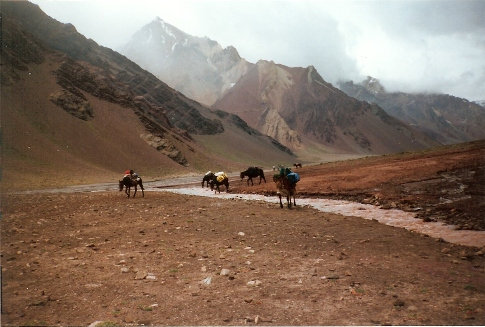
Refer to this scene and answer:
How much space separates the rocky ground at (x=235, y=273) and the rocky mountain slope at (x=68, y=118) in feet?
132

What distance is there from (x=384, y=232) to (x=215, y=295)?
773cm

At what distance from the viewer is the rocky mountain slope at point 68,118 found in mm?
58000

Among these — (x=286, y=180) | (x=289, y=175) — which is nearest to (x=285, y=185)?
(x=286, y=180)

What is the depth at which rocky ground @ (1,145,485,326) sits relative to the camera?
6.07 m

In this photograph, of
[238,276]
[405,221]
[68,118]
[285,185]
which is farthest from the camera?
[68,118]

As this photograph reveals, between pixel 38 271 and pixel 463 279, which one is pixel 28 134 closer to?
pixel 38 271

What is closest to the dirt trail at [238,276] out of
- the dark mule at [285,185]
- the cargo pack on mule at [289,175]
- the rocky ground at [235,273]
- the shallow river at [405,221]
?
the rocky ground at [235,273]

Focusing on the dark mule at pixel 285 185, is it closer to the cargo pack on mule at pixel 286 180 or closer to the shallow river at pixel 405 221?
the cargo pack on mule at pixel 286 180

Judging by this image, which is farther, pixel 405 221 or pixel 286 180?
pixel 286 180

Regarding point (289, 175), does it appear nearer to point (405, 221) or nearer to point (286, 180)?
point (286, 180)

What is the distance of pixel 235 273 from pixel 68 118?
75883mm

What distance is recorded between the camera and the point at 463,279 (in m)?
7.40

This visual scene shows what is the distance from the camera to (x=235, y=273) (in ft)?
26.7

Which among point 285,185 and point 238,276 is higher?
point 285,185
